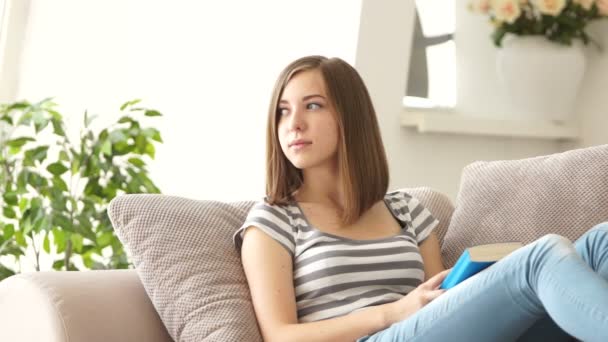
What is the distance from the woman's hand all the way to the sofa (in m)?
0.25

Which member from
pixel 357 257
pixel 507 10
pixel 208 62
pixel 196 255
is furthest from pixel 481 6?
pixel 196 255

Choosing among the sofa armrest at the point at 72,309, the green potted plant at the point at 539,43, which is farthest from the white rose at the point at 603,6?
the sofa armrest at the point at 72,309

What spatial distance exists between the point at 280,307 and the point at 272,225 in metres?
0.17

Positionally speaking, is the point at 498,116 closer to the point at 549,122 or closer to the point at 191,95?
the point at 549,122

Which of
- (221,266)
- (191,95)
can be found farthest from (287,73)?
(191,95)

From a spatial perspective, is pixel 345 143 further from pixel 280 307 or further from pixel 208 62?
pixel 208 62

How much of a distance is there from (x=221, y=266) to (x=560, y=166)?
0.71 meters

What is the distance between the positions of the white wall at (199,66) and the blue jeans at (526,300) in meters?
1.81

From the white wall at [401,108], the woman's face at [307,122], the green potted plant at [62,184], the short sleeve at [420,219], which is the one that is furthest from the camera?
the white wall at [401,108]

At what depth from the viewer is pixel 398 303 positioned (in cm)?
176

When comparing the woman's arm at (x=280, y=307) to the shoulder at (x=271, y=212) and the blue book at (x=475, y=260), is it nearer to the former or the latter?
the shoulder at (x=271, y=212)

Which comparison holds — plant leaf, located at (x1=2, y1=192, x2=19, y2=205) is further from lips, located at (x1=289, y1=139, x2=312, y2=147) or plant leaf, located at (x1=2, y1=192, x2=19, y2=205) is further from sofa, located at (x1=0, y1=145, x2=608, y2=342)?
lips, located at (x1=289, y1=139, x2=312, y2=147)

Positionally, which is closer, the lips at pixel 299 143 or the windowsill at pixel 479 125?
the lips at pixel 299 143

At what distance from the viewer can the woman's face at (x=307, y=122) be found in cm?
198
